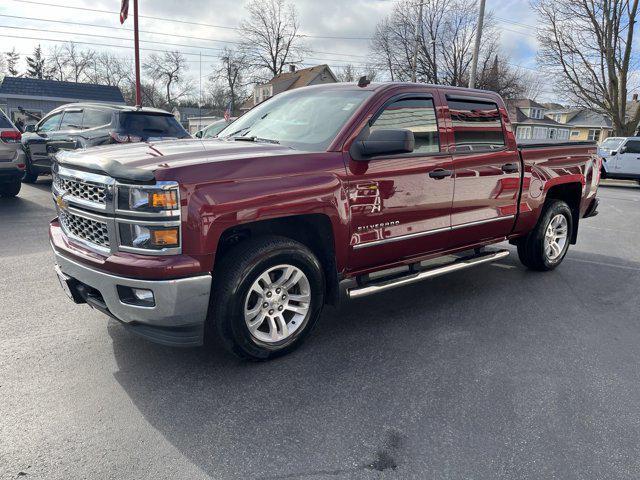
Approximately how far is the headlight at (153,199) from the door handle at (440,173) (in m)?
2.20

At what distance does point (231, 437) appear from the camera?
2.51 m

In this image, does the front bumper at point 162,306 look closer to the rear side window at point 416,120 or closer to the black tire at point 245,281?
the black tire at point 245,281

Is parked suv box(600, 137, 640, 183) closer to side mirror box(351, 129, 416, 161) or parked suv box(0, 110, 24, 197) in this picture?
side mirror box(351, 129, 416, 161)

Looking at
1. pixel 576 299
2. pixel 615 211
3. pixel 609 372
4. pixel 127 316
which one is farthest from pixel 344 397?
pixel 615 211

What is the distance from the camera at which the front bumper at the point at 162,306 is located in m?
2.73

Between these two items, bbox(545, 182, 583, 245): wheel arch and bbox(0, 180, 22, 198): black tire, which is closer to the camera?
bbox(545, 182, 583, 245): wheel arch

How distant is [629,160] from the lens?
17.9m

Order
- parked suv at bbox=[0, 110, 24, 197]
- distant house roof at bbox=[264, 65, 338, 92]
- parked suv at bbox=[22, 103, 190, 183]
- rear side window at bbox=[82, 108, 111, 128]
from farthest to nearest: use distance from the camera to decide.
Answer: distant house roof at bbox=[264, 65, 338, 92]
rear side window at bbox=[82, 108, 111, 128]
parked suv at bbox=[22, 103, 190, 183]
parked suv at bbox=[0, 110, 24, 197]

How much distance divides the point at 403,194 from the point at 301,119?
3.51 ft

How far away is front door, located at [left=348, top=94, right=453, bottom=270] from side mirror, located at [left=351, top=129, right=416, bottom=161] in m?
0.11

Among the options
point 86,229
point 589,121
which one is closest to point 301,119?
point 86,229

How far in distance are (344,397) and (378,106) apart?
2204 millimetres

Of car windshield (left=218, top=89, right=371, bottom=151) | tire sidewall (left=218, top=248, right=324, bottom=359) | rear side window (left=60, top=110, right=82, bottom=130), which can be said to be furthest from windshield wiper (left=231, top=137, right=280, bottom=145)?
rear side window (left=60, top=110, right=82, bottom=130)

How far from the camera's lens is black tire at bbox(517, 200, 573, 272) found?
5.46 meters
